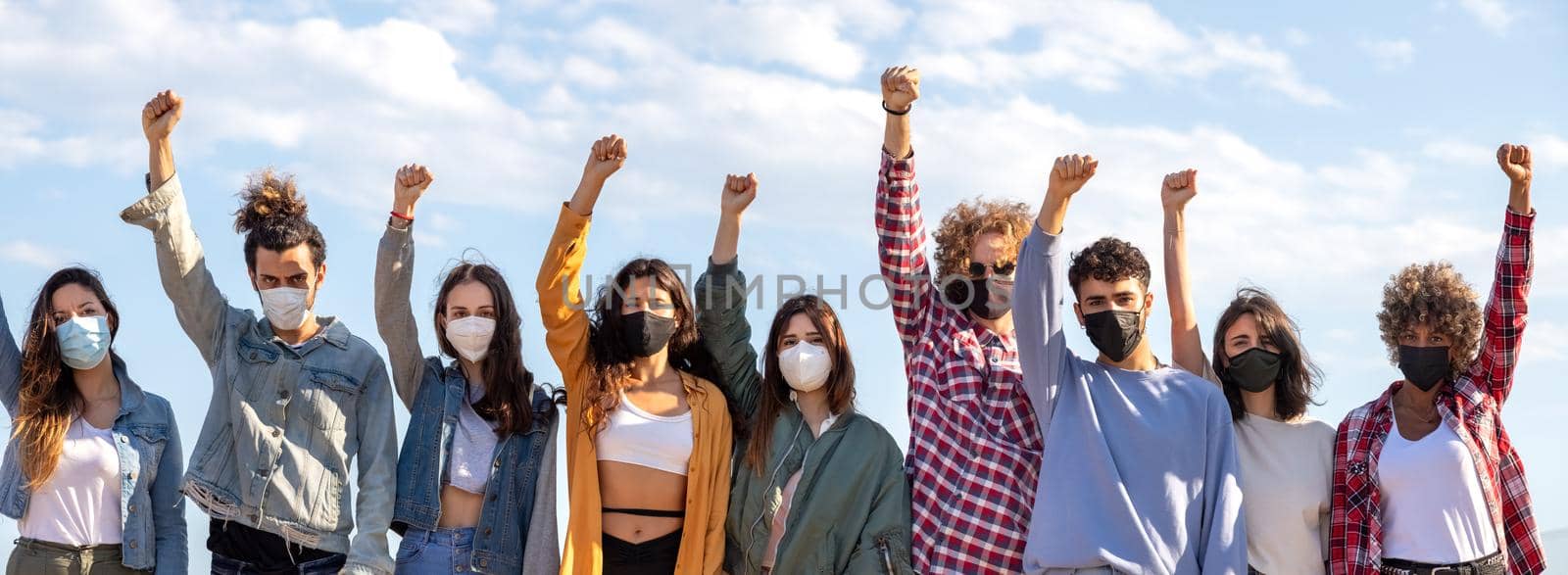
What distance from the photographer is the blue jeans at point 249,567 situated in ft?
23.6

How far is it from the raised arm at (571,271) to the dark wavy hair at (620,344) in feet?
0.37

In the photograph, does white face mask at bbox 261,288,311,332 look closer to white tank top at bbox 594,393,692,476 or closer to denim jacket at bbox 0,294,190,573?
denim jacket at bbox 0,294,190,573

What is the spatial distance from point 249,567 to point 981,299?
157 inches

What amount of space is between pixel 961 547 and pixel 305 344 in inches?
142

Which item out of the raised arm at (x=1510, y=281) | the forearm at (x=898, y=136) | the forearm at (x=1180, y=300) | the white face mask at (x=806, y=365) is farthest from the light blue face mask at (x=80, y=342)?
the raised arm at (x=1510, y=281)

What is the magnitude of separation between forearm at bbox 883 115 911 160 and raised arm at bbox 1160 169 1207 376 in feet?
4.74

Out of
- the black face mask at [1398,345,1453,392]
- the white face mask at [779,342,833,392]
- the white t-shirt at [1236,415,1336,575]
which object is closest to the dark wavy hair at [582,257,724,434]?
the white face mask at [779,342,833,392]

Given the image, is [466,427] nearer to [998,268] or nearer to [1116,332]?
[998,268]

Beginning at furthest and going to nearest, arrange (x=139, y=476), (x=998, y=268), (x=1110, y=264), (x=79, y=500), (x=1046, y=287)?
(x=139, y=476), (x=79, y=500), (x=998, y=268), (x=1110, y=264), (x=1046, y=287)

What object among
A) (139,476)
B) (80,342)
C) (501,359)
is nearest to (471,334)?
(501,359)

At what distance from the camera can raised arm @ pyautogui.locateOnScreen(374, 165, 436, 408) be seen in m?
7.55

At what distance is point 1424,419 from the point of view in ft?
25.3

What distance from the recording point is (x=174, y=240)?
7363 mm

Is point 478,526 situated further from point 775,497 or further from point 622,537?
point 775,497
